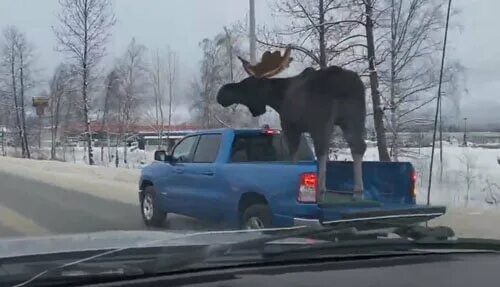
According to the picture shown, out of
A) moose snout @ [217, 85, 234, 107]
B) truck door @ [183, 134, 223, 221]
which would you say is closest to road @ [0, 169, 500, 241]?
truck door @ [183, 134, 223, 221]

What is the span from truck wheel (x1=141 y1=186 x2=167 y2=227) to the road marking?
1.68 m

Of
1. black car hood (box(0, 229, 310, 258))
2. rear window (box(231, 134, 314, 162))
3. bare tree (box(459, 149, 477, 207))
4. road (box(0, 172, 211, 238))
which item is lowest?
road (box(0, 172, 211, 238))

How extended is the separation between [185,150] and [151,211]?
1539mm

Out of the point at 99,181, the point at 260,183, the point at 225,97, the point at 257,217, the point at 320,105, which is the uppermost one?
the point at 225,97

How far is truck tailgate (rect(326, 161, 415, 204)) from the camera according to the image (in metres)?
9.03

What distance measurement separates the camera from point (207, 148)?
10891 mm

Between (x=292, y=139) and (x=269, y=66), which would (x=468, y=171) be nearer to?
(x=269, y=66)

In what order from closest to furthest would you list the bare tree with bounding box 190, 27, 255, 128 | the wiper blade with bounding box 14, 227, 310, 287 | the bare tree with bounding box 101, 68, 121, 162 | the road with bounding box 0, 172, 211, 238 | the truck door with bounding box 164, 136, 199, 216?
1. the wiper blade with bounding box 14, 227, 310, 287
2. the truck door with bounding box 164, 136, 199, 216
3. the road with bounding box 0, 172, 211, 238
4. the bare tree with bounding box 190, 27, 255, 128
5. the bare tree with bounding box 101, 68, 121, 162

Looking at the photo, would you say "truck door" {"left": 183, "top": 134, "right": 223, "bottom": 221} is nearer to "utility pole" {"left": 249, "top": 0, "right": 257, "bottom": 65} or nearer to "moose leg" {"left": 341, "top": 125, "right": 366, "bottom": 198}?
"moose leg" {"left": 341, "top": 125, "right": 366, "bottom": 198}

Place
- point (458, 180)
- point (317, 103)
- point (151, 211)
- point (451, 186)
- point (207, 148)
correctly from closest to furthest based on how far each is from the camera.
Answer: point (317, 103) → point (207, 148) → point (151, 211) → point (451, 186) → point (458, 180)

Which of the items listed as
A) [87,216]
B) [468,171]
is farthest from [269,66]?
[468,171]

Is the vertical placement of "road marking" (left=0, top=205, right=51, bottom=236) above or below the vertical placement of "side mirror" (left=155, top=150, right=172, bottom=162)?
below

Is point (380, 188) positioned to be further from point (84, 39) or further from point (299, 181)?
point (84, 39)

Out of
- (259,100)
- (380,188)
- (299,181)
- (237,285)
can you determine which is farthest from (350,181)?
(237,285)
